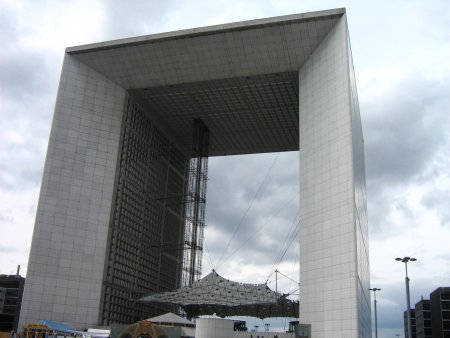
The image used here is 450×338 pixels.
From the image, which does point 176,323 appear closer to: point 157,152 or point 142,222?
point 142,222

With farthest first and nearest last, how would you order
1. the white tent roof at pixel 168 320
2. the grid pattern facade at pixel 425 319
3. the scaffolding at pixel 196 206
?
the grid pattern facade at pixel 425 319
the scaffolding at pixel 196 206
the white tent roof at pixel 168 320

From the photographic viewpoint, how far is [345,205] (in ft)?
141

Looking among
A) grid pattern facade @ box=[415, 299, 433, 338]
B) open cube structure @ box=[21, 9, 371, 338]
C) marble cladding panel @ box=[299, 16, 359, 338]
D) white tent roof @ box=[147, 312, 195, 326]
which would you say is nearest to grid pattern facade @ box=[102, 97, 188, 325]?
open cube structure @ box=[21, 9, 371, 338]

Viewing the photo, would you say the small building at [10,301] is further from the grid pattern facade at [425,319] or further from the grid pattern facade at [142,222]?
the grid pattern facade at [425,319]

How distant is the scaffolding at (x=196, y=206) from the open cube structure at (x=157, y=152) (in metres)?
2.80

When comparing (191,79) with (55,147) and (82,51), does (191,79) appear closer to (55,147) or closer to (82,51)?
(82,51)

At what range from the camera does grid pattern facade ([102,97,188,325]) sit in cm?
5697

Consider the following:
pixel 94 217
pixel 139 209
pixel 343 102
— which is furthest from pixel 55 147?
pixel 343 102

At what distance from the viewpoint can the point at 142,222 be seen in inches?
2505

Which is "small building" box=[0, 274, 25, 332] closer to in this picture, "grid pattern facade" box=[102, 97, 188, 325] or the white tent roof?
"grid pattern facade" box=[102, 97, 188, 325]

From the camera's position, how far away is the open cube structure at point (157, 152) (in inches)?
1754

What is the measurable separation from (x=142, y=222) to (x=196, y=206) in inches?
313

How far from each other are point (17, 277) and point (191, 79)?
304 feet

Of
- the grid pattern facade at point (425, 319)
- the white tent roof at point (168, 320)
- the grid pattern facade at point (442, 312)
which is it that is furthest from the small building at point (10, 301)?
the grid pattern facade at point (425, 319)
